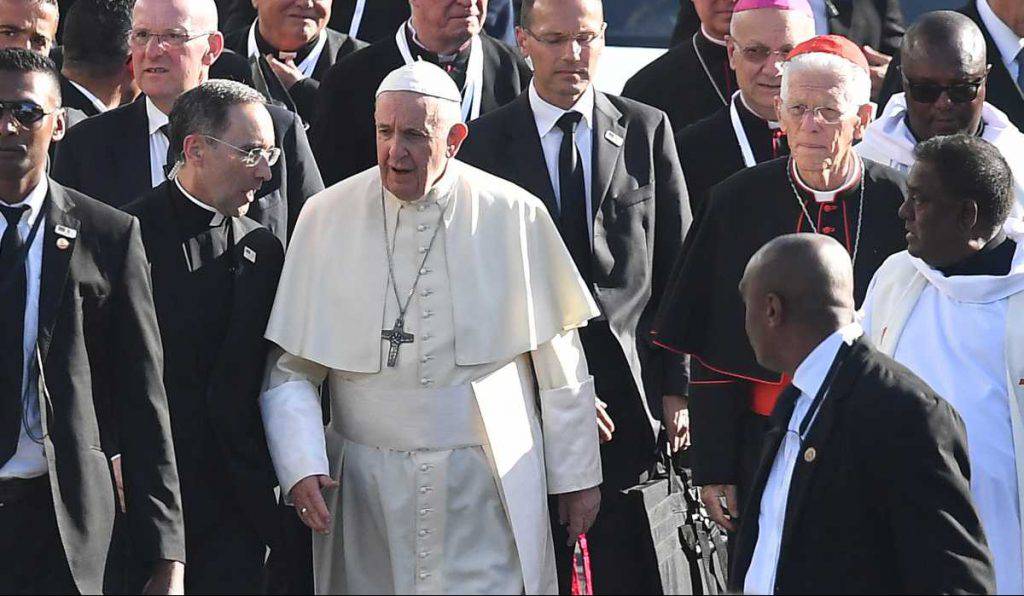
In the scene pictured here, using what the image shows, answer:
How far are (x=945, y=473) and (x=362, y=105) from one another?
10.9 ft

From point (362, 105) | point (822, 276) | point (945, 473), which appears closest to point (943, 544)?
point (945, 473)

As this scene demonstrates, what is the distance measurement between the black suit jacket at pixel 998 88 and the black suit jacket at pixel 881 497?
309cm

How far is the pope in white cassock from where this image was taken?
5.57m

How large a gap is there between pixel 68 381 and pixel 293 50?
2.82 metres

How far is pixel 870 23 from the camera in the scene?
27.2 ft

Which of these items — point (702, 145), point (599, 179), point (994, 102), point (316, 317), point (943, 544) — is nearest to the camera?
point (943, 544)

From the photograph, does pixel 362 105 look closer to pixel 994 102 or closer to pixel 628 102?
pixel 628 102

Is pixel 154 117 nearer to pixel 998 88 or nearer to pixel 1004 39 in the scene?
pixel 998 88

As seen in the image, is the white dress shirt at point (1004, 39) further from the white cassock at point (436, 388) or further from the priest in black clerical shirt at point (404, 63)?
the white cassock at point (436, 388)

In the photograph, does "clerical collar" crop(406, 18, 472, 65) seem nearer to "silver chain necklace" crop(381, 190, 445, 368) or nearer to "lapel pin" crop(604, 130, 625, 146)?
"lapel pin" crop(604, 130, 625, 146)

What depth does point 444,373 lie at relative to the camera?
5609 millimetres

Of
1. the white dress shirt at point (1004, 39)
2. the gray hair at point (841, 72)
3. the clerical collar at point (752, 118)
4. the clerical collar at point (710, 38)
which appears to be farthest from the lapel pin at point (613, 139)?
the white dress shirt at point (1004, 39)

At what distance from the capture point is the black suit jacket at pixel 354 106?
7004 millimetres

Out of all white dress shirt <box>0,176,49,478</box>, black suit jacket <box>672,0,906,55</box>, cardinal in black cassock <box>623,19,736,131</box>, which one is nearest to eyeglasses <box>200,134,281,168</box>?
white dress shirt <box>0,176,49,478</box>
